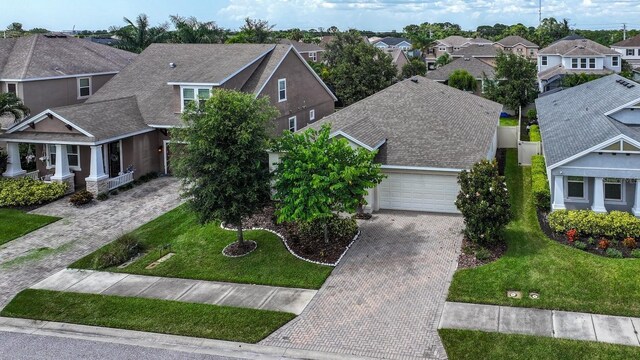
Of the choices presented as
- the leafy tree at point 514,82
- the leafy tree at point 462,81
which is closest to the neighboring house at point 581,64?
the leafy tree at point 462,81

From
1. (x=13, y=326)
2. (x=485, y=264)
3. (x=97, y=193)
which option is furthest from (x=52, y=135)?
Answer: (x=485, y=264)

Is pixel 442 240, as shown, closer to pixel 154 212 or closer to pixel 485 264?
pixel 485 264

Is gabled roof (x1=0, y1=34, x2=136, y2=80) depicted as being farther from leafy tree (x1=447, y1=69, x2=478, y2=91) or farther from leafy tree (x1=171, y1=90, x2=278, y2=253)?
leafy tree (x1=447, y1=69, x2=478, y2=91)

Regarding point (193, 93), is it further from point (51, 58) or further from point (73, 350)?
point (73, 350)

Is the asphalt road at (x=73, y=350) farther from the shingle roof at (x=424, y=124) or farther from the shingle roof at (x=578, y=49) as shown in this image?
the shingle roof at (x=578, y=49)

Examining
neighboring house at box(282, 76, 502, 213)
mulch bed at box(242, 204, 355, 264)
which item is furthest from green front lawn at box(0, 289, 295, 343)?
neighboring house at box(282, 76, 502, 213)

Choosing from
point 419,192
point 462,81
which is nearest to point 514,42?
point 462,81
